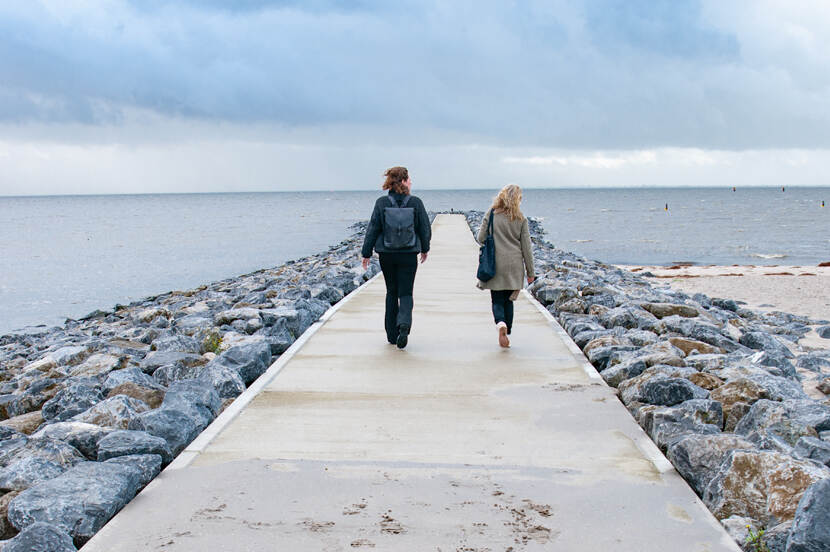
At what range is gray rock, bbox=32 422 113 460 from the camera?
4.44m

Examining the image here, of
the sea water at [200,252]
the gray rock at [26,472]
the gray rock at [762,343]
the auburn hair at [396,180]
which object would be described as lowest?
the sea water at [200,252]

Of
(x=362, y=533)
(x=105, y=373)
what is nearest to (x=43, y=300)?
(x=105, y=373)

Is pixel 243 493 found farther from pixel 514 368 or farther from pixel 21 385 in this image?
pixel 21 385

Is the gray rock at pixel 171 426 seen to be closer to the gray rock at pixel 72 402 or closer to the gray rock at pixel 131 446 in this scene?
the gray rock at pixel 131 446

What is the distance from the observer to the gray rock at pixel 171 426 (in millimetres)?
4379

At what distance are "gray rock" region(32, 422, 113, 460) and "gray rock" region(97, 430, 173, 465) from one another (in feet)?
0.91

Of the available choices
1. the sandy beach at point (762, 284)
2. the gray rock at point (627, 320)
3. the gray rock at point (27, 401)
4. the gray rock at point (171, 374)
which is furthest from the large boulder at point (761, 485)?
the sandy beach at point (762, 284)

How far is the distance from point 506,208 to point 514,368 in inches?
63.4

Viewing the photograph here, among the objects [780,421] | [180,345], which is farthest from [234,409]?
[780,421]

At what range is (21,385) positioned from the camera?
770 cm

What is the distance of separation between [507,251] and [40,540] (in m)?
4.89

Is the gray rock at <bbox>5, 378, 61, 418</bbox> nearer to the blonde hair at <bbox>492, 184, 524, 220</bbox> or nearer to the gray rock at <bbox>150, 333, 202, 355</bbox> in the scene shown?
the gray rock at <bbox>150, 333, 202, 355</bbox>

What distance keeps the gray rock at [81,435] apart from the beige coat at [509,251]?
374cm

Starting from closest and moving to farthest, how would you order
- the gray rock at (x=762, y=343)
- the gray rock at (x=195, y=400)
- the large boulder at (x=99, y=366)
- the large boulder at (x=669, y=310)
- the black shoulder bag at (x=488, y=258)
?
1. the gray rock at (x=195, y=400)
2. the black shoulder bag at (x=488, y=258)
3. the large boulder at (x=99, y=366)
4. the gray rock at (x=762, y=343)
5. the large boulder at (x=669, y=310)
